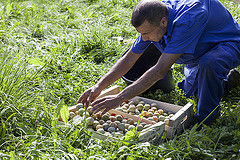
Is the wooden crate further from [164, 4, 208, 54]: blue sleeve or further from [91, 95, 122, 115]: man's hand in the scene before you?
[164, 4, 208, 54]: blue sleeve

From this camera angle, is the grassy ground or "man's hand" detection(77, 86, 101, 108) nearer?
the grassy ground

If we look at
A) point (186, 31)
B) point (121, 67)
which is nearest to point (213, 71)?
point (186, 31)

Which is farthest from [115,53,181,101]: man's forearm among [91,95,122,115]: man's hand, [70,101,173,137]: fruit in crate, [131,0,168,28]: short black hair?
[131,0,168,28]: short black hair

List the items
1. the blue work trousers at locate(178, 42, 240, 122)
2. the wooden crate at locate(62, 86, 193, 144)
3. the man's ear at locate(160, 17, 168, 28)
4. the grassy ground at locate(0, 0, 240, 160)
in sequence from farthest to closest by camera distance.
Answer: the blue work trousers at locate(178, 42, 240, 122) → the man's ear at locate(160, 17, 168, 28) → the wooden crate at locate(62, 86, 193, 144) → the grassy ground at locate(0, 0, 240, 160)

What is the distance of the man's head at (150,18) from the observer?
7.81ft

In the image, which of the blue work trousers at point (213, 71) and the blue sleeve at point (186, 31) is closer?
the blue sleeve at point (186, 31)

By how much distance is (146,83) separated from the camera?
246cm

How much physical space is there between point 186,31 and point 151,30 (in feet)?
0.91

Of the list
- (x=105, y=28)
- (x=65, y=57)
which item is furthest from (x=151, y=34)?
(x=105, y=28)

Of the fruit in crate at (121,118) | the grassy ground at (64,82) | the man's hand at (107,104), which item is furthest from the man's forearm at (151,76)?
the grassy ground at (64,82)

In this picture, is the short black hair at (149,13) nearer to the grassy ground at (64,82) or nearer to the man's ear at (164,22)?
the man's ear at (164,22)

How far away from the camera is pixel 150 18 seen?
239 cm

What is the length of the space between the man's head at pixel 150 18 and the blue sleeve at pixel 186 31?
0.11 metres

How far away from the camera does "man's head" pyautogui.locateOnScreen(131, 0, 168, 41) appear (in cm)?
238
